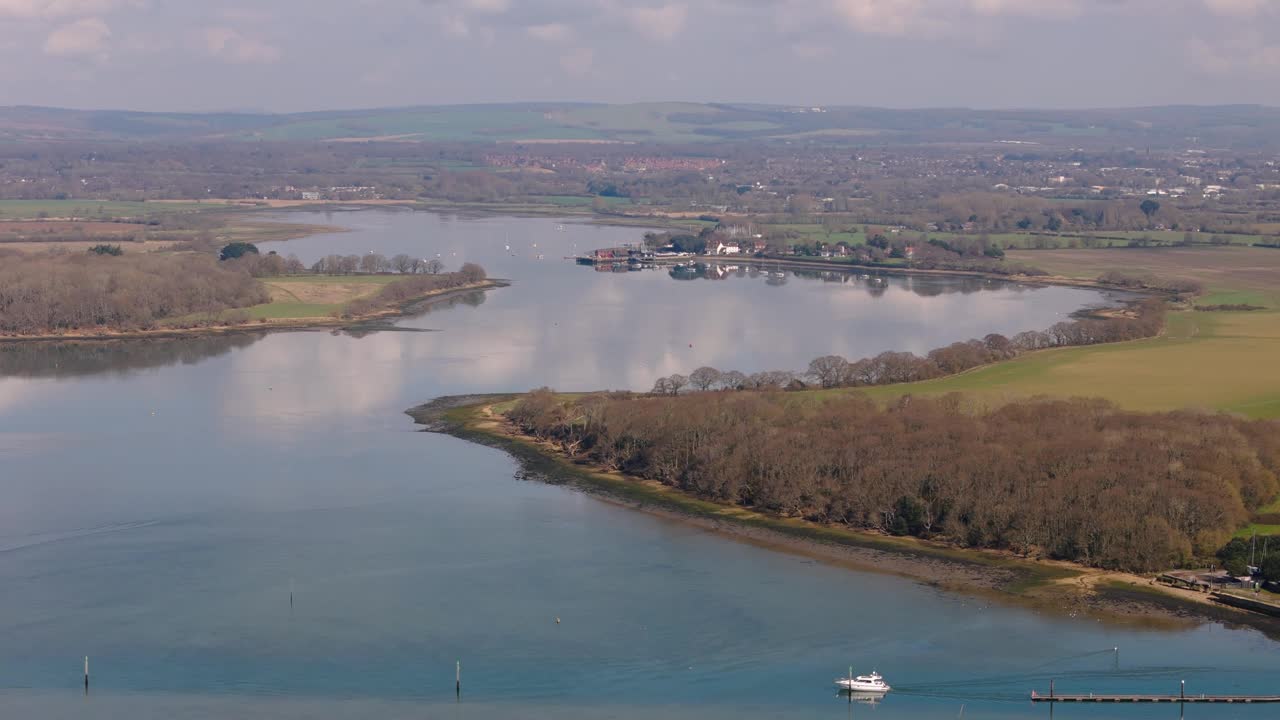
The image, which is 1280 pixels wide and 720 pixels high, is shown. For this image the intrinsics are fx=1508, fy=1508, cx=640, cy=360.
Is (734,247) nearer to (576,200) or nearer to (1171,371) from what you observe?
(576,200)

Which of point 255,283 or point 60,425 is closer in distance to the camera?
point 60,425

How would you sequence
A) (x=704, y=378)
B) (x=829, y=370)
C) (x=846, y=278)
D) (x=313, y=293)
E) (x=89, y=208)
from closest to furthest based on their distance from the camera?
(x=704, y=378) < (x=829, y=370) < (x=313, y=293) < (x=846, y=278) < (x=89, y=208)

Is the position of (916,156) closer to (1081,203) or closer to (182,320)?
(1081,203)

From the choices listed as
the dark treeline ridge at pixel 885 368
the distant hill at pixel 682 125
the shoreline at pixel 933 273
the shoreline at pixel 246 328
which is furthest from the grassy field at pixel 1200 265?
the distant hill at pixel 682 125

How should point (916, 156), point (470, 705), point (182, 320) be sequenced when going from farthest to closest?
point (916, 156) → point (182, 320) → point (470, 705)

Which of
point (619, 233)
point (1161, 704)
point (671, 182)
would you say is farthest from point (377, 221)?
point (1161, 704)

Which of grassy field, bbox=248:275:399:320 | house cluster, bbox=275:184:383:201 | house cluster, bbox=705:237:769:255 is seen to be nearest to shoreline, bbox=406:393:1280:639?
grassy field, bbox=248:275:399:320

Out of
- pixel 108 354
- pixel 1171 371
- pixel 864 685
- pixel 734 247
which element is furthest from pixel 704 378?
pixel 734 247

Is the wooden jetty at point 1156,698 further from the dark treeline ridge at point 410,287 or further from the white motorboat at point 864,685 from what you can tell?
the dark treeline ridge at point 410,287
